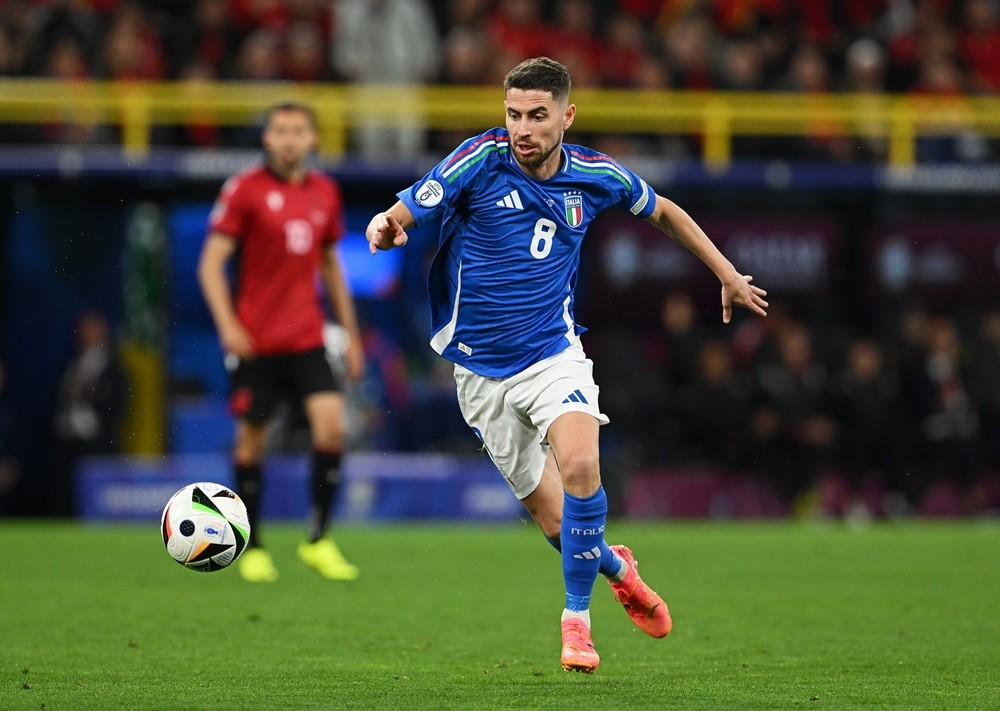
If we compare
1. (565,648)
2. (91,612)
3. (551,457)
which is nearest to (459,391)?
(551,457)

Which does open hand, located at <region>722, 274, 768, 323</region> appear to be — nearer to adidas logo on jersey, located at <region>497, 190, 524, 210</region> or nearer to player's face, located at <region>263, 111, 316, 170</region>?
adidas logo on jersey, located at <region>497, 190, 524, 210</region>

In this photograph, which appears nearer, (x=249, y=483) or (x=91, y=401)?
(x=249, y=483)

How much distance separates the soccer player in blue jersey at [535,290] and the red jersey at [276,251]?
305cm

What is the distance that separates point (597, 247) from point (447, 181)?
10.7 metres

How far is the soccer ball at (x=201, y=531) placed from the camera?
712 cm

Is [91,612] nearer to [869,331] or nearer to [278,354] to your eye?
[278,354]

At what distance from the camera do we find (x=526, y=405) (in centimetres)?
624

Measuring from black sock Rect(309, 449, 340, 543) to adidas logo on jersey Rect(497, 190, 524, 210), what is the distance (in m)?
3.66

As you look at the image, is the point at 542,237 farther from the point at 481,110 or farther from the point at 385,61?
the point at 385,61

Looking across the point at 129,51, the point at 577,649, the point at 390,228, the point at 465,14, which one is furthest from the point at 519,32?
the point at 577,649

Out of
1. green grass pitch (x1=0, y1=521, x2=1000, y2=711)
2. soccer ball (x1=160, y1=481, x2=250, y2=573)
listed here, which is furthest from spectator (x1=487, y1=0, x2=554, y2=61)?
soccer ball (x1=160, y1=481, x2=250, y2=573)

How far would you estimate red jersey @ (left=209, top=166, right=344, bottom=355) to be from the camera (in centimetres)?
942

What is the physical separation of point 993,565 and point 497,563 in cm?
318

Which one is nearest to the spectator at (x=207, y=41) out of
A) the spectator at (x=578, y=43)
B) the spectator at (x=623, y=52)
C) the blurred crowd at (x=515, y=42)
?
the blurred crowd at (x=515, y=42)
